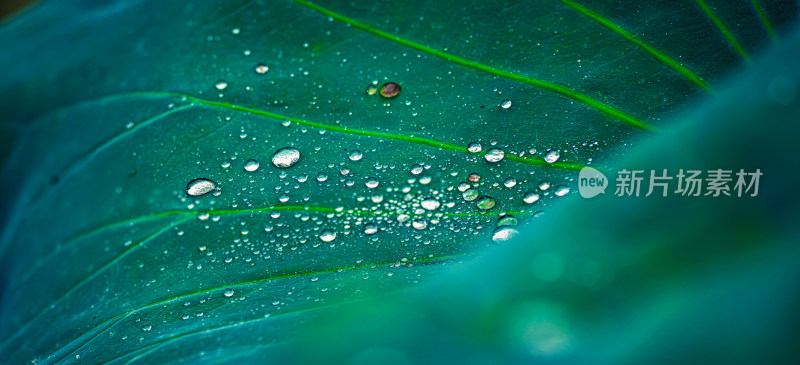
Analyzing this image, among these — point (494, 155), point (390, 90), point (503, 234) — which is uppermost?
point (390, 90)

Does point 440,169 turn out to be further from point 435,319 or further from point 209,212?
point 209,212

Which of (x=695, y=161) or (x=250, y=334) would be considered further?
(x=250, y=334)

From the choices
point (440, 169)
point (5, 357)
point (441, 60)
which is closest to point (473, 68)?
point (441, 60)

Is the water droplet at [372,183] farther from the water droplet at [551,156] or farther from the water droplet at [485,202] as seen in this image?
the water droplet at [551,156]

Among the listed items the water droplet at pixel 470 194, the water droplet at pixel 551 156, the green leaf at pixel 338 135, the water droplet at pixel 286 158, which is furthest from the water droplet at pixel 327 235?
the water droplet at pixel 551 156

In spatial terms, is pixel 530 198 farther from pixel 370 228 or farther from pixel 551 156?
pixel 370 228

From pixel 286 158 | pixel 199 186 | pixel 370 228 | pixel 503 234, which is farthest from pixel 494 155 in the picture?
pixel 199 186

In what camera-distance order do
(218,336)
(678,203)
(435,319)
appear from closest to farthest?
(678,203)
(435,319)
(218,336)
